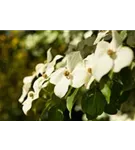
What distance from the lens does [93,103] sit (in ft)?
2.34

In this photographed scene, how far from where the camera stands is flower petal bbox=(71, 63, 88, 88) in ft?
2.21

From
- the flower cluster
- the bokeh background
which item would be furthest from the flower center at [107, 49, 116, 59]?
the bokeh background

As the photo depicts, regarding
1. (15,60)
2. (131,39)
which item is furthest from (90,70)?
(15,60)

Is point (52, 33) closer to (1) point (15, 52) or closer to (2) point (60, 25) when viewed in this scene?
(1) point (15, 52)

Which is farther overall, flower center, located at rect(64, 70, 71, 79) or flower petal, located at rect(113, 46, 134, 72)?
flower center, located at rect(64, 70, 71, 79)

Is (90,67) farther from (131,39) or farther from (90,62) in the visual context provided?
(131,39)

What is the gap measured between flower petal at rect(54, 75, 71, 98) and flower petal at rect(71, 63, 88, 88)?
17mm

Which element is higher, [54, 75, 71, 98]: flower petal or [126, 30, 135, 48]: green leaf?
[126, 30, 135, 48]: green leaf

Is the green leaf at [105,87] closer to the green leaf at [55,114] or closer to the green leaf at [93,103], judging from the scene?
the green leaf at [93,103]

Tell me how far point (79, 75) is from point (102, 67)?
2.7 inches

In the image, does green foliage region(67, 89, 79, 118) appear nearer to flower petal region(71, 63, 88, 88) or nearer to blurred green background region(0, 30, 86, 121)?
flower petal region(71, 63, 88, 88)

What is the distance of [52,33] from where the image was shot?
1639 millimetres
